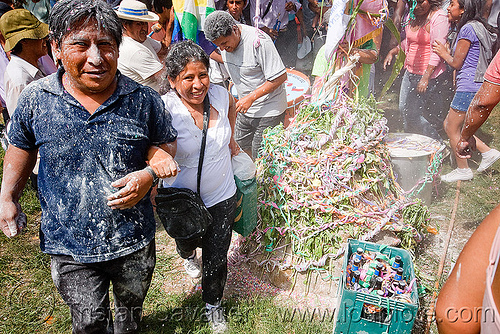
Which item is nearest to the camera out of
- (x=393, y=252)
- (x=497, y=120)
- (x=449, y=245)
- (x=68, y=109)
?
(x=68, y=109)

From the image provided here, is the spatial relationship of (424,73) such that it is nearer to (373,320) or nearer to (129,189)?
(373,320)

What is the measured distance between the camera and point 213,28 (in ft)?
11.8

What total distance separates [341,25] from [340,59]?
32cm

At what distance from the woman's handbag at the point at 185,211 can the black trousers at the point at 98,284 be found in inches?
9.6

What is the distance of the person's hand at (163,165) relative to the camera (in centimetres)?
202

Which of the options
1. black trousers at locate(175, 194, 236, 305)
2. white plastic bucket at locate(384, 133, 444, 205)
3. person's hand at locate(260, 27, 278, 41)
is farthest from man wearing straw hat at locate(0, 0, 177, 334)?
person's hand at locate(260, 27, 278, 41)

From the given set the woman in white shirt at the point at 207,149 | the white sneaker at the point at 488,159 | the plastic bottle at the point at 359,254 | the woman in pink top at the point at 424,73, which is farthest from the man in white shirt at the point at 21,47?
the white sneaker at the point at 488,159

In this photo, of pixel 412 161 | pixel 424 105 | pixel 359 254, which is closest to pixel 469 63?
pixel 424 105

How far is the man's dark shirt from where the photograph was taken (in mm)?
1933

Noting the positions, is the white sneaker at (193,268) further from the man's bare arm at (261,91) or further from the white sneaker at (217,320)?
the man's bare arm at (261,91)

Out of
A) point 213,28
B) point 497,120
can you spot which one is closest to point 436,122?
point 497,120

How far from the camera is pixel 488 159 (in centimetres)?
513

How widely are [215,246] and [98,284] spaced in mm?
885

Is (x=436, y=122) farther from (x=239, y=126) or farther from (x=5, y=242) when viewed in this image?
(x=5, y=242)
